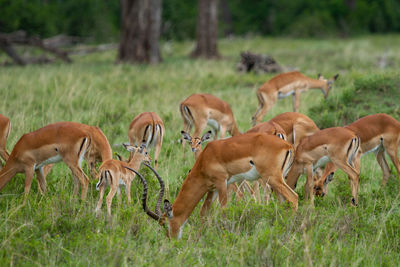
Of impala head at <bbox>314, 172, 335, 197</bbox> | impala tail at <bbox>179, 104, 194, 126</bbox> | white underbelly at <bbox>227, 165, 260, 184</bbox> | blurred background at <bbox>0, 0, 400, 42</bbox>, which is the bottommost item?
blurred background at <bbox>0, 0, 400, 42</bbox>

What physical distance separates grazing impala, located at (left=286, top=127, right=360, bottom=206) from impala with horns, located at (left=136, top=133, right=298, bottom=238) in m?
0.87

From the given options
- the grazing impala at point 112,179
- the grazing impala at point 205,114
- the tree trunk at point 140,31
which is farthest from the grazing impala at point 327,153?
the tree trunk at point 140,31

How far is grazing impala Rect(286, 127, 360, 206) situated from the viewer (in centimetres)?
527

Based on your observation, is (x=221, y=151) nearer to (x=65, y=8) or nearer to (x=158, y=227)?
(x=158, y=227)

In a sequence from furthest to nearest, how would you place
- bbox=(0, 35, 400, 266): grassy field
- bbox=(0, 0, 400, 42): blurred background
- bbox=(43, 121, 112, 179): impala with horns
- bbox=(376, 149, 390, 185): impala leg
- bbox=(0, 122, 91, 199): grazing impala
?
bbox=(0, 0, 400, 42): blurred background < bbox=(376, 149, 390, 185): impala leg < bbox=(43, 121, 112, 179): impala with horns < bbox=(0, 122, 91, 199): grazing impala < bbox=(0, 35, 400, 266): grassy field

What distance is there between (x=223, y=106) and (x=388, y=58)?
1006cm

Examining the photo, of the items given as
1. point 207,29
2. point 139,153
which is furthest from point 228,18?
point 139,153

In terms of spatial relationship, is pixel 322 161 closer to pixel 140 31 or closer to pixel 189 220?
pixel 189 220

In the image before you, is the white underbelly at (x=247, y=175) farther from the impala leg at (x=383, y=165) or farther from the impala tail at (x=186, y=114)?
the impala tail at (x=186, y=114)

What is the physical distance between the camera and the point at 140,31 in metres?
16.0

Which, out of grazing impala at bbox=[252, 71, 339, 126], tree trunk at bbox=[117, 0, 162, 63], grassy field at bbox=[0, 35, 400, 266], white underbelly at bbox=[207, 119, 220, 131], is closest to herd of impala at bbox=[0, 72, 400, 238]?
grassy field at bbox=[0, 35, 400, 266]

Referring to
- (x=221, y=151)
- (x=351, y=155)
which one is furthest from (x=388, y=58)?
(x=221, y=151)

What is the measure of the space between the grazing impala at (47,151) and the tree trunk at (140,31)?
11333mm

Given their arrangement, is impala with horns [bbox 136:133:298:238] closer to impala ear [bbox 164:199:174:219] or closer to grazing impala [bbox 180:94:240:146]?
impala ear [bbox 164:199:174:219]
